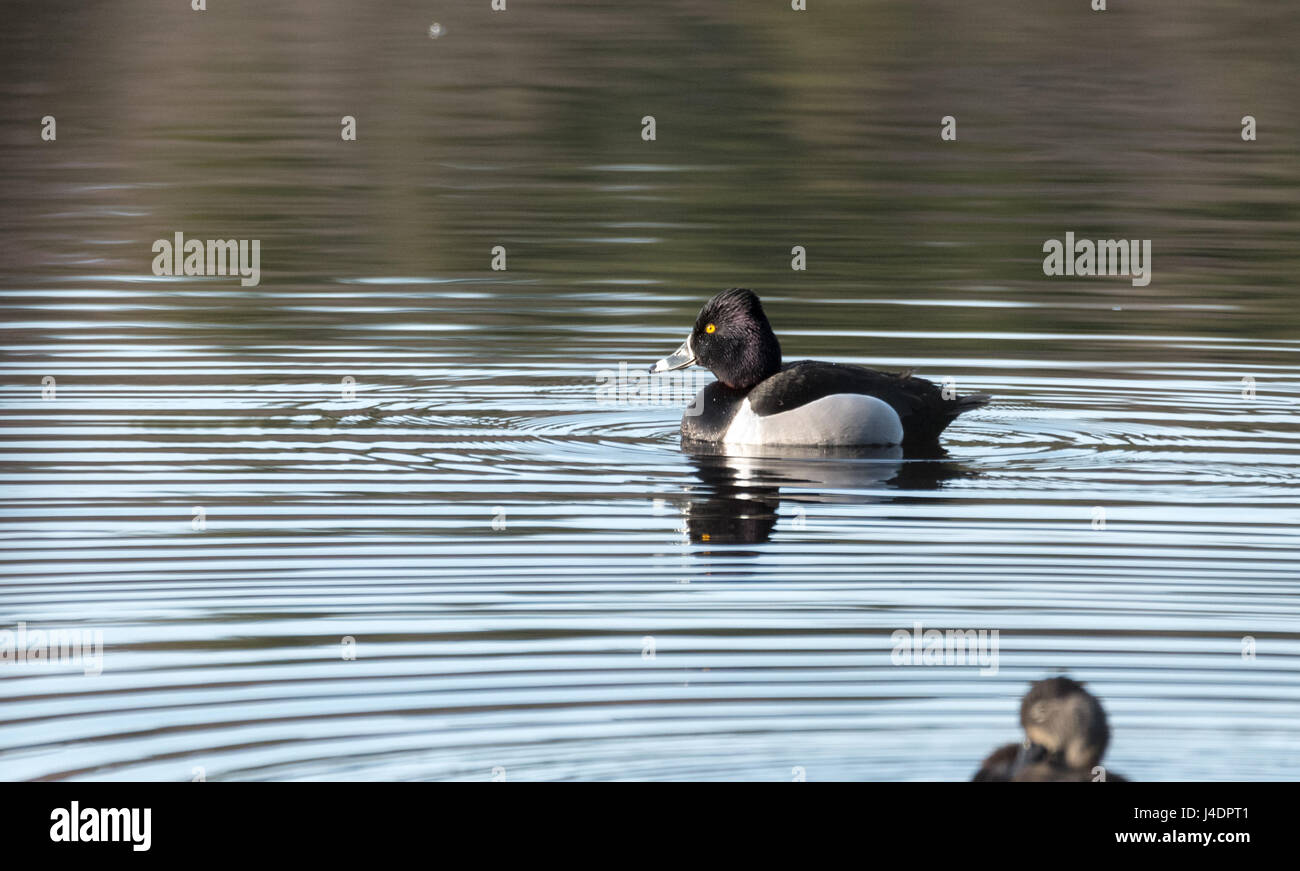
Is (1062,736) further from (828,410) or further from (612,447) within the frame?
(612,447)

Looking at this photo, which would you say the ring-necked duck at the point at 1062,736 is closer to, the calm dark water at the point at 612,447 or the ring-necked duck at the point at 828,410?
the calm dark water at the point at 612,447

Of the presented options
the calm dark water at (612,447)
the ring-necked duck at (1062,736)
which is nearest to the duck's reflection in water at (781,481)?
the calm dark water at (612,447)

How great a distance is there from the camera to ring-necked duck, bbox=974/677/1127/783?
572 cm

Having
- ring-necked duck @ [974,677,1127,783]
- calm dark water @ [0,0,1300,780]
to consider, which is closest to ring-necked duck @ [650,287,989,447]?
calm dark water @ [0,0,1300,780]

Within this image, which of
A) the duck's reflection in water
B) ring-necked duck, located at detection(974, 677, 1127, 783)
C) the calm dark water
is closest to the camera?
ring-necked duck, located at detection(974, 677, 1127, 783)

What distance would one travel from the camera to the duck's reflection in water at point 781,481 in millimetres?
10617

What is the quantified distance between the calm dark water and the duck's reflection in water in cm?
5

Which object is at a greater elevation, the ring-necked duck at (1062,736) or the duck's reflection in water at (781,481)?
the duck's reflection in water at (781,481)

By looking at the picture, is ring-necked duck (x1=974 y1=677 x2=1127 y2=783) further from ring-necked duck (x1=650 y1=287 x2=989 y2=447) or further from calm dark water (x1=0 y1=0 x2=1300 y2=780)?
ring-necked duck (x1=650 y1=287 x2=989 y2=447)

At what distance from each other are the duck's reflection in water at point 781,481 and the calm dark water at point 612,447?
48mm

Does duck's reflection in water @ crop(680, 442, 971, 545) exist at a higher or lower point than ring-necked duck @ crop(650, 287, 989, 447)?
lower

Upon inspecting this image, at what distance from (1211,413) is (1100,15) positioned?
95.1 ft

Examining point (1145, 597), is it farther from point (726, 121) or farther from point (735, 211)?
point (726, 121)

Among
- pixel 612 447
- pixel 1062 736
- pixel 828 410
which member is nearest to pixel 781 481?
pixel 828 410
